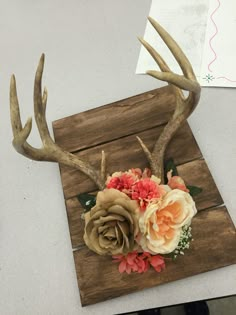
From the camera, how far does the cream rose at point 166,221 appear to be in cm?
49

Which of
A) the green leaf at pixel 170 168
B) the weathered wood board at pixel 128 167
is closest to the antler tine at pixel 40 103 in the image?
the weathered wood board at pixel 128 167

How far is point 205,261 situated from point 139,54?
492mm

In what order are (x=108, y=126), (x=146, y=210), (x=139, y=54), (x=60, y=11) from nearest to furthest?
(x=146, y=210), (x=108, y=126), (x=139, y=54), (x=60, y=11)

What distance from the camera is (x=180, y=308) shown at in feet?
1.76

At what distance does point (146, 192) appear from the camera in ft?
1.69

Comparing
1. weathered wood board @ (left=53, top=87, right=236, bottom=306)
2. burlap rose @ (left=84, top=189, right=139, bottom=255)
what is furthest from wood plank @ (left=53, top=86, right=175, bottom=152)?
burlap rose @ (left=84, top=189, right=139, bottom=255)

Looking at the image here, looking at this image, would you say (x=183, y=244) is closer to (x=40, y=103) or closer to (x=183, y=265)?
(x=183, y=265)

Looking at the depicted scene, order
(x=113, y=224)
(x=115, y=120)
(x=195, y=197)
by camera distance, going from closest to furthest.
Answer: (x=113, y=224) → (x=195, y=197) → (x=115, y=120)

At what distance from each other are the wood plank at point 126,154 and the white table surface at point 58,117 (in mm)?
40

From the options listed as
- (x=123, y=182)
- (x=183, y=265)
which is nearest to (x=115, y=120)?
(x=123, y=182)

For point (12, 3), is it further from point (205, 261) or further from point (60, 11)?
point (205, 261)

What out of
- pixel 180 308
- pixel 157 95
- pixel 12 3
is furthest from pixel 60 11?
pixel 180 308

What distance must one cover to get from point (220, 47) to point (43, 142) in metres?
0.44

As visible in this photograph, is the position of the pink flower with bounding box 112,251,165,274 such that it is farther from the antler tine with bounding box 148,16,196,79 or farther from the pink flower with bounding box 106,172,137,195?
the antler tine with bounding box 148,16,196,79
